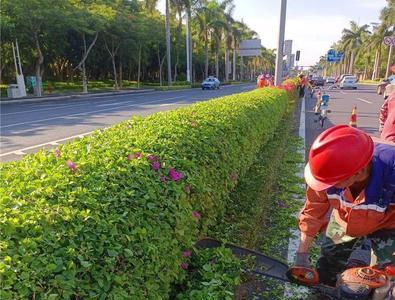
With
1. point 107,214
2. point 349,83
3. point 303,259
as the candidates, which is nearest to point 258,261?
point 303,259

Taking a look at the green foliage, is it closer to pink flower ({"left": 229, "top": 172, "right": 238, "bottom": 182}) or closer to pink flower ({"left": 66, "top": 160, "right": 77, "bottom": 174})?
pink flower ({"left": 66, "top": 160, "right": 77, "bottom": 174})

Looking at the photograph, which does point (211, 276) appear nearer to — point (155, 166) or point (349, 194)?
point (155, 166)

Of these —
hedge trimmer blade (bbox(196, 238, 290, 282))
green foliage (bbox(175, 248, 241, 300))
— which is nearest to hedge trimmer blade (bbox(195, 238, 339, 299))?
hedge trimmer blade (bbox(196, 238, 290, 282))

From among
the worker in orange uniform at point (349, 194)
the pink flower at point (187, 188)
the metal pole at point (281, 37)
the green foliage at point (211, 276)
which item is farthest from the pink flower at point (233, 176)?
the metal pole at point (281, 37)

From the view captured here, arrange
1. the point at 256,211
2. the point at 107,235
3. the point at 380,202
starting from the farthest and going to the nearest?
the point at 256,211, the point at 380,202, the point at 107,235

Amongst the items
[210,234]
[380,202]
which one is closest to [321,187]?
[380,202]

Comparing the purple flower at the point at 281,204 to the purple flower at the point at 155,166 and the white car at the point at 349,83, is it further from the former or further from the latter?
the white car at the point at 349,83

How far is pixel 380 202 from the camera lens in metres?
1.99

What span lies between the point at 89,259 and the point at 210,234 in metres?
2.16

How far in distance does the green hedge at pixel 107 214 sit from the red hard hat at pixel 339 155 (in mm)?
844

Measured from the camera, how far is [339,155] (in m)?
1.73

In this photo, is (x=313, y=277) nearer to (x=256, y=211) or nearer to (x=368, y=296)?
(x=368, y=296)

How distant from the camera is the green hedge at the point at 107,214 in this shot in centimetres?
136

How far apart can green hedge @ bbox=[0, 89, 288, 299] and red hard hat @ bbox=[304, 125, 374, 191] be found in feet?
2.77
